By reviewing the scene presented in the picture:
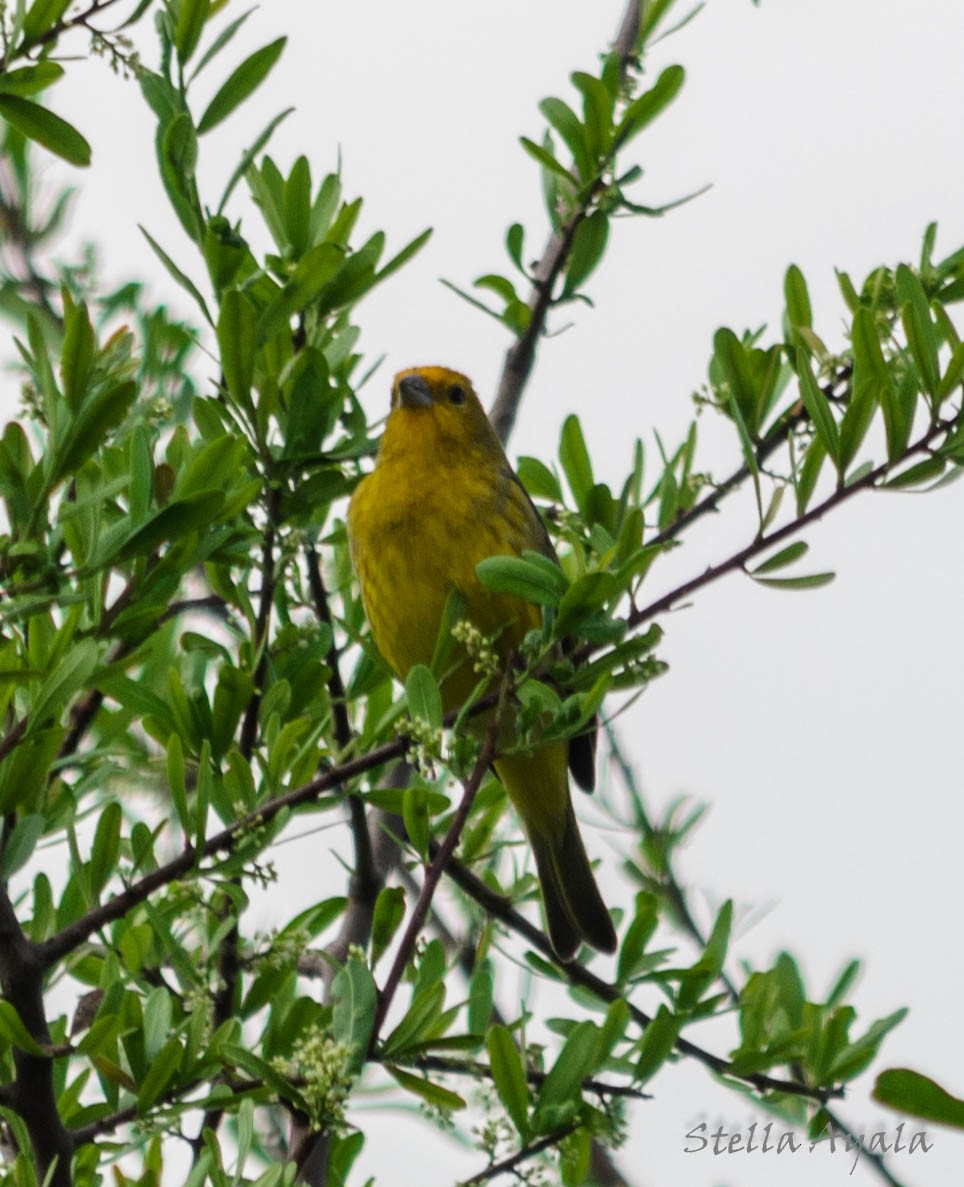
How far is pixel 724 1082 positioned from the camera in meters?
2.72

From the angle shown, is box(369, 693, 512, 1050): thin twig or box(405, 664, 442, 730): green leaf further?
box(405, 664, 442, 730): green leaf

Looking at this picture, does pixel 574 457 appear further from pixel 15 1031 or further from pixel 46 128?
pixel 15 1031

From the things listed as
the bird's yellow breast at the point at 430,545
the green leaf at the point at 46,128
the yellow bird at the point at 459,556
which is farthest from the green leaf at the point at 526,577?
the bird's yellow breast at the point at 430,545

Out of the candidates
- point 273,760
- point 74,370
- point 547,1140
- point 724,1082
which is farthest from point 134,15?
point 724,1082

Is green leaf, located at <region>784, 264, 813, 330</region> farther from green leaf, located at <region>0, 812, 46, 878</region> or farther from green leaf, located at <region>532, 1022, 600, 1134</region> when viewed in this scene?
green leaf, located at <region>0, 812, 46, 878</region>

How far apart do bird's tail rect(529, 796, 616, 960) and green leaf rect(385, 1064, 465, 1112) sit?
1526mm

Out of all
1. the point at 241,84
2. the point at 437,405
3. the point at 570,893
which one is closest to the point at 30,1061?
the point at 241,84

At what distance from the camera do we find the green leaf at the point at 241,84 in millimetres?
2510

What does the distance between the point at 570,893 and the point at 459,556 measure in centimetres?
107

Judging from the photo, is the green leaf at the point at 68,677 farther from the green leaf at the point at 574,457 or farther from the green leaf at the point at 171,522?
the green leaf at the point at 574,457

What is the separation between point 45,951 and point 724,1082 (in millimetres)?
1149

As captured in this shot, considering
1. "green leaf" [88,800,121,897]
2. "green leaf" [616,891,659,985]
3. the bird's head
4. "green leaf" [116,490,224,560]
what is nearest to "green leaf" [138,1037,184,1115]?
"green leaf" [88,800,121,897]

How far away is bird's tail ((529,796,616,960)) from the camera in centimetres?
420

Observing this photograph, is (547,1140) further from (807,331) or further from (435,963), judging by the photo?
(807,331)
